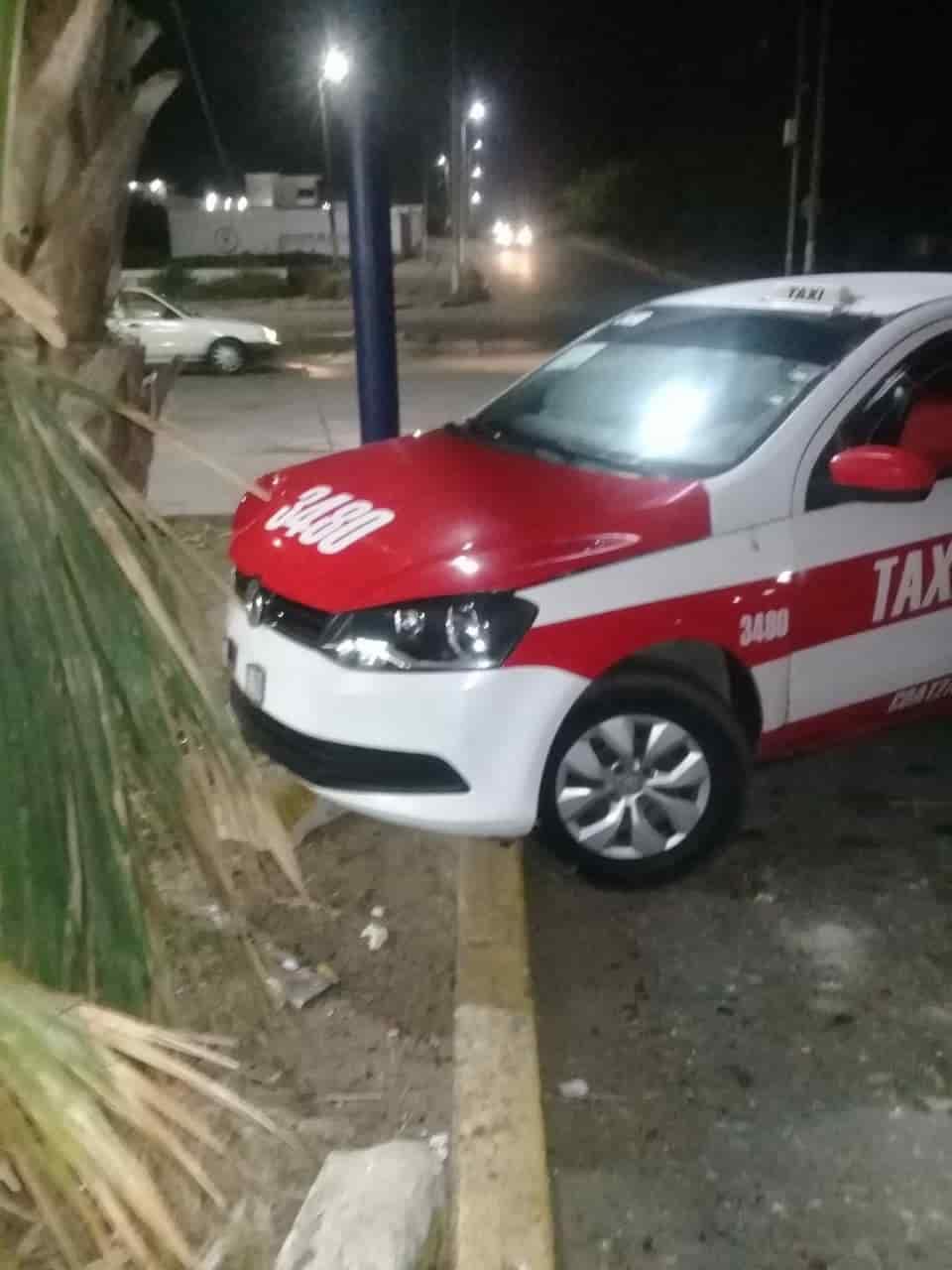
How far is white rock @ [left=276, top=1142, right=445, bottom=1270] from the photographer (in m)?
2.52

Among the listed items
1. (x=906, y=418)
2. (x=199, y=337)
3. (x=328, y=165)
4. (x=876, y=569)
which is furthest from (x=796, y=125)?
(x=876, y=569)

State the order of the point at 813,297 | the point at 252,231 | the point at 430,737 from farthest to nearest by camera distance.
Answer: the point at 252,231, the point at 813,297, the point at 430,737

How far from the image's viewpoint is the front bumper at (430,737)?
12.1 ft

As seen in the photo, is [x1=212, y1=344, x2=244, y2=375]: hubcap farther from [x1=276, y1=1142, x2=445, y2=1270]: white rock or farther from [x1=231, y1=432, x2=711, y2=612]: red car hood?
[x1=276, y1=1142, x2=445, y2=1270]: white rock

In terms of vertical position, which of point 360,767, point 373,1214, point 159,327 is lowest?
point 159,327

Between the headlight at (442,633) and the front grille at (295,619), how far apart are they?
139 mm

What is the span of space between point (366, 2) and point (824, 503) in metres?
2.64

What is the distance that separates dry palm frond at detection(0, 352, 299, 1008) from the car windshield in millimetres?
2122

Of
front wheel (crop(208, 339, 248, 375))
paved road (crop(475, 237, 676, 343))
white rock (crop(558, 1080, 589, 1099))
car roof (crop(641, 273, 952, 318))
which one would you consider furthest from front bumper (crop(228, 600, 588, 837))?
paved road (crop(475, 237, 676, 343))

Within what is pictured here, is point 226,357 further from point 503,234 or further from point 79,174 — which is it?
point 503,234

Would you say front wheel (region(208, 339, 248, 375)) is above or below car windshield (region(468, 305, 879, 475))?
below

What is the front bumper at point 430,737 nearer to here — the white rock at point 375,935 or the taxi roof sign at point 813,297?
the white rock at point 375,935

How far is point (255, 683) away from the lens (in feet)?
13.4

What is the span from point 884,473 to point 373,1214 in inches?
97.3
